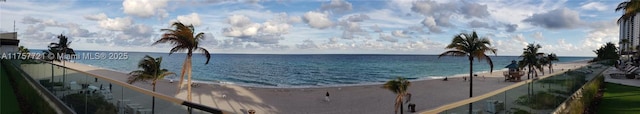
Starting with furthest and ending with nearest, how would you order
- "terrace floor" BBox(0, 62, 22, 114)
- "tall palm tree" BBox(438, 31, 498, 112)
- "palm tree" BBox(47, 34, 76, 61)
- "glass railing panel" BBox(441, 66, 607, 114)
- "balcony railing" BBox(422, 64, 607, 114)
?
"palm tree" BBox(47, 34, 76, 61), "tall palm tree" BBox(438, 31, 498, 112), "terrace floor" BBox(0, 62, 22, 114), "glass railing panel" BBox(441, 66, 607, 114), "balcony railing" BBox(422, 64, 607, 114)

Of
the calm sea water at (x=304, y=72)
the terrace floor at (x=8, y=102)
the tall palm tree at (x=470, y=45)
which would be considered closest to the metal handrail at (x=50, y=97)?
the terrace floor at (x=8, y=102)

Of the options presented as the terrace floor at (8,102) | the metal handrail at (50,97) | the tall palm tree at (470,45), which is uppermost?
the tall palm tree at (470,45)

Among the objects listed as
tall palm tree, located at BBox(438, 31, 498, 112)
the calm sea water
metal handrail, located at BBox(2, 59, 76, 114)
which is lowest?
the calm sea water

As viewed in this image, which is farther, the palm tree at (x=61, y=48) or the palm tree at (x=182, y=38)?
the palm tree at (x=61, y=48)

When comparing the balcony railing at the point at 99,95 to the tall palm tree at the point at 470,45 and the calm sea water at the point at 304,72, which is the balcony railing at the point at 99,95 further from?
the calm sea water at the point at 304,72

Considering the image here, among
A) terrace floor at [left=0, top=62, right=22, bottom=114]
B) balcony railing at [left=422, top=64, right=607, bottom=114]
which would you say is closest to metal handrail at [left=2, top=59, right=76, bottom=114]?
terrace floor at [left=0, top=62, right=22, bottom=114]

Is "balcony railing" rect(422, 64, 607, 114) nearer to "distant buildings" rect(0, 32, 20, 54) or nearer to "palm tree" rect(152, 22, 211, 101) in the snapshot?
"palm tree" rect(152, 22, 211, 101)

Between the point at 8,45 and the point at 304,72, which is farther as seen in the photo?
the point at 304,72

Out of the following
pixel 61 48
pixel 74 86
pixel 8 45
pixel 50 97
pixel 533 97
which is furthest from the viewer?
pixel 61 48

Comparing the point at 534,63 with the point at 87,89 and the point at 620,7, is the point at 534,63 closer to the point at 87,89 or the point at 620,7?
the point at 620,7

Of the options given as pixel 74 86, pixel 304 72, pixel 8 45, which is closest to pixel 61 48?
pixel 8 45

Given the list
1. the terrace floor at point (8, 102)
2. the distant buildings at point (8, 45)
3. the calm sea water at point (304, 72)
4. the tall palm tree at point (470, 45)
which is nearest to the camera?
the terrace floor at point (8, 102)

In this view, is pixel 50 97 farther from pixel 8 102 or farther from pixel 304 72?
pixel 304 72

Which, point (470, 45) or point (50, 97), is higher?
point (470, 45)
